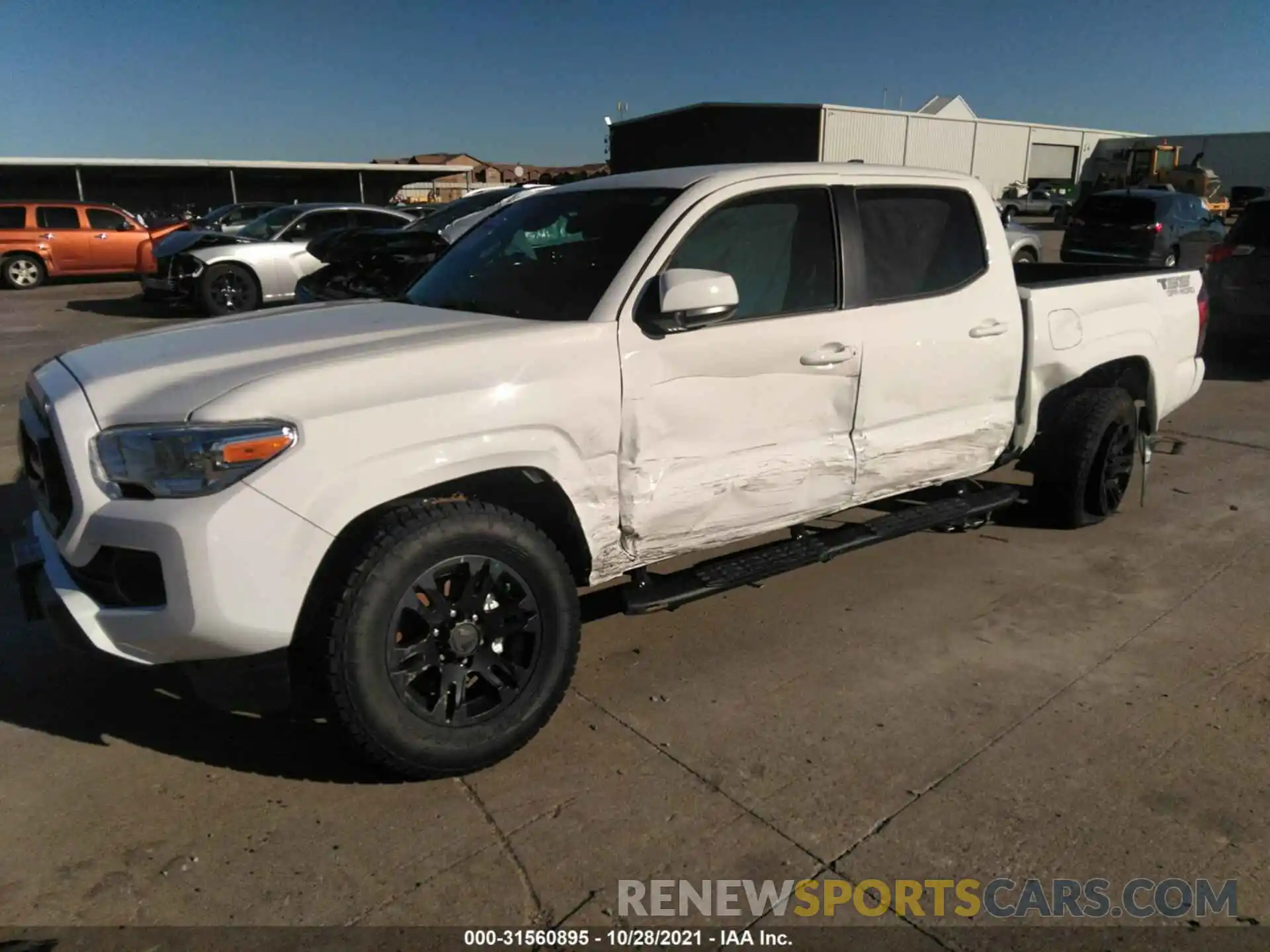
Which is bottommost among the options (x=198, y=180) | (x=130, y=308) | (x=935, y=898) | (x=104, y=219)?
(x=935, y=898)

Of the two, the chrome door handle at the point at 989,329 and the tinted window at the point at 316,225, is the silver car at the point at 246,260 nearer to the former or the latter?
the tinted window at the point at 316,225

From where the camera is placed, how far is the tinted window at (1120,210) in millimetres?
15305

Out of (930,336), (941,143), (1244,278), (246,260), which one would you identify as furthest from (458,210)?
(941,143)

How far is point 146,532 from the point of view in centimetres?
249

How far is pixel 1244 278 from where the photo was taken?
9195 mm

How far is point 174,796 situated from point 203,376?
128cm

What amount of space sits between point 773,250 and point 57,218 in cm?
1951

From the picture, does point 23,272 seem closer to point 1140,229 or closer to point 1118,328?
point 1118,328

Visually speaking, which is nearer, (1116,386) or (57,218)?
(1116,386)

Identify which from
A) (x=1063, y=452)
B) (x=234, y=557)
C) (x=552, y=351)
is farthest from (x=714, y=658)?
(x=1063, y=452)

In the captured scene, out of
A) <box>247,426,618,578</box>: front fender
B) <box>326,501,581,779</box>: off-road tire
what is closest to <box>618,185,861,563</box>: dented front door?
<box>247,426,618,578</box>: front fender

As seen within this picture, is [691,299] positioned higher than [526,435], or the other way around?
[691,299]

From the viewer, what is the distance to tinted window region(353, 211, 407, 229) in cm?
1461

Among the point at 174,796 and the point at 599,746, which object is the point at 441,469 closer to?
the point at 599,746
